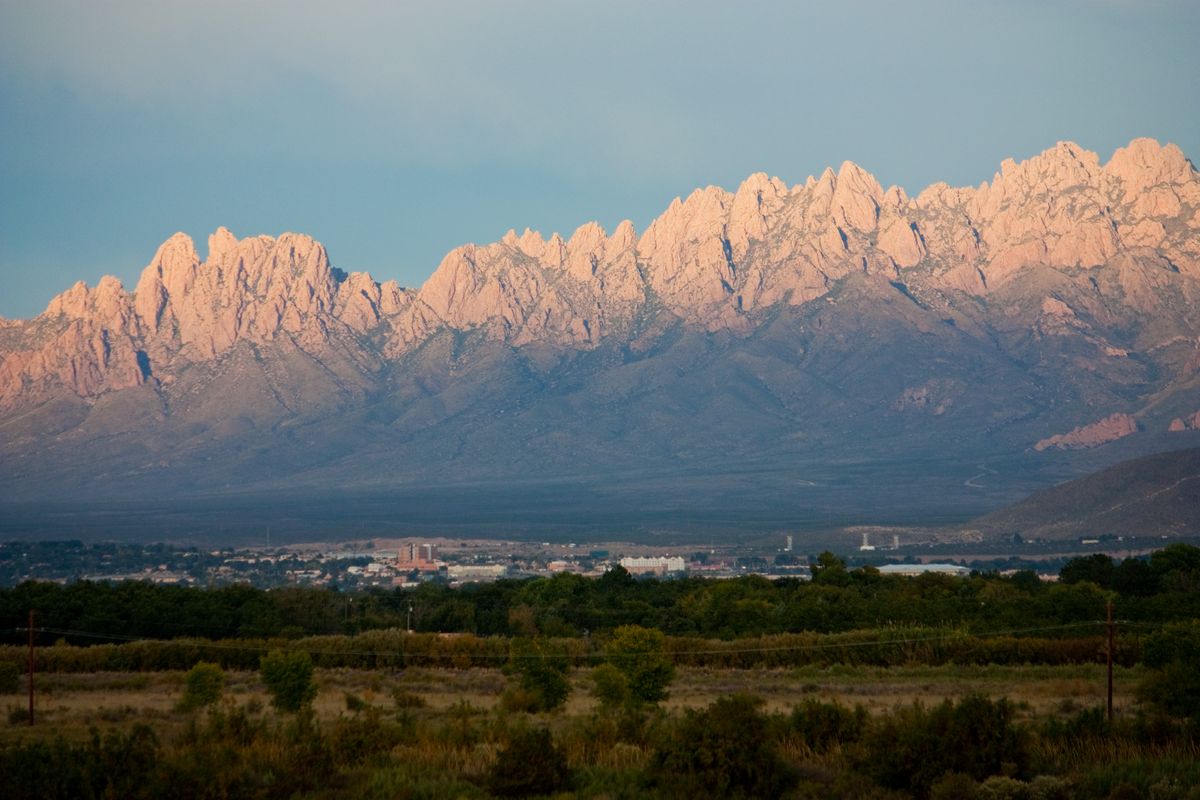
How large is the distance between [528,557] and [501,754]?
134 m

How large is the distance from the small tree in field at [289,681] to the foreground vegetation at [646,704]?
6 centimetres

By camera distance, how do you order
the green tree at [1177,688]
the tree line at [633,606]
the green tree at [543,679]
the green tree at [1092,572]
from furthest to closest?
the green tree at [1092,572] < the tree line at [633,606] < the green tree at [543,679] < the green tree at [1177,688]

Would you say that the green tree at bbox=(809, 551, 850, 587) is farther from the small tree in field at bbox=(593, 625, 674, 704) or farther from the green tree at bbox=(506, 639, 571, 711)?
the green tree at bbox=(506, 639, 571, 711)

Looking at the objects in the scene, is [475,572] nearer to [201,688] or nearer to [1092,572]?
[1092,572]

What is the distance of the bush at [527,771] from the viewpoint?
57.0ft

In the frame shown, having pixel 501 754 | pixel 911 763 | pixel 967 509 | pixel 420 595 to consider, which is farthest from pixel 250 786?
pixel 967 509

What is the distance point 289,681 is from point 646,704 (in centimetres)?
745

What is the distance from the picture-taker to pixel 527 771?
1742 cm

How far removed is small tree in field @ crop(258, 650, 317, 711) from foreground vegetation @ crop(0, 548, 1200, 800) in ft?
0.19

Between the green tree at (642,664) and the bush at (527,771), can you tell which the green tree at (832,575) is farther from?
the bush at (527,771)

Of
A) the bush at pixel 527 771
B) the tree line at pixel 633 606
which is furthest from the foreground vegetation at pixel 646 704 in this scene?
the tree line at pixel 633 606

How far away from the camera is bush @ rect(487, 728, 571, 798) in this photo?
17375 millimetres

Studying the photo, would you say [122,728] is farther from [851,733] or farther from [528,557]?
[528,557]

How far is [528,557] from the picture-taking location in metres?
151
